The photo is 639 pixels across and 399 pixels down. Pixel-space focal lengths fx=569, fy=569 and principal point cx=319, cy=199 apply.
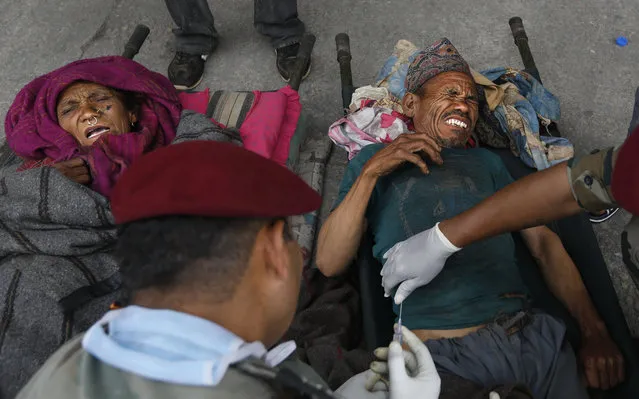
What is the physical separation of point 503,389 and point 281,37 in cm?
250

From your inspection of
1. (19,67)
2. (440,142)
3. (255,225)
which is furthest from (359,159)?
(19,67)

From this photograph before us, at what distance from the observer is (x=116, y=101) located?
2371mm

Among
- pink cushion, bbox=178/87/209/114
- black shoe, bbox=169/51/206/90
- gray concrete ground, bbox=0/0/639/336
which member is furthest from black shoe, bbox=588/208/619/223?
black shoe, bbox=169/51/206/90

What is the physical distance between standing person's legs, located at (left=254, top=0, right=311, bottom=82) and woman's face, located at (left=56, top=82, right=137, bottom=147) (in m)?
1.22

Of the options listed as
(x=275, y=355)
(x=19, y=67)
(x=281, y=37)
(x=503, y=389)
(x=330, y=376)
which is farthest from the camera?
(x=19, y=67)

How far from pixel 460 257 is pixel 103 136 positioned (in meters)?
1.43

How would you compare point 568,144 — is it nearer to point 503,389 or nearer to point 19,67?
point 503,389

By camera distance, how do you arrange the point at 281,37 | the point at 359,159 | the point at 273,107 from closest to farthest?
the point at 359,159 → the point at 273,107 → the point at 281,37

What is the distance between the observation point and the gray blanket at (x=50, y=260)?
5.92ft

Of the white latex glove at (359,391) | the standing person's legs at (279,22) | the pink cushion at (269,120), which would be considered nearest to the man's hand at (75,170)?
the pink cushion at (269,120)

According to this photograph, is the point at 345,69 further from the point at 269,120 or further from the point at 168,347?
the point at 168,347

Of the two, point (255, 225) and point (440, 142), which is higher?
point (255, 225)

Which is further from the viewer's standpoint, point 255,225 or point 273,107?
point 273,107

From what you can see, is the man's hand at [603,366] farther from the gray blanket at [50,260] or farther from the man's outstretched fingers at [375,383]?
the gray blanket at [50,260]
